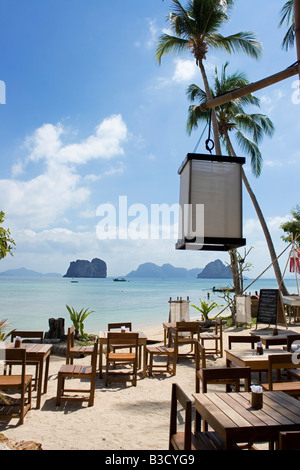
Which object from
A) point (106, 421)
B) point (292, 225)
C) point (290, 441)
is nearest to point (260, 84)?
point (290, 441)

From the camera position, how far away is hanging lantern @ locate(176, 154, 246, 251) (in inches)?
75.5

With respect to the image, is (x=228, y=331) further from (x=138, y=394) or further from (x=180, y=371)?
(x=138, y=394)

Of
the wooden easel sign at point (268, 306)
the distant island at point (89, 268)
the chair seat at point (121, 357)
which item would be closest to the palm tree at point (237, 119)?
the wooden easel sign at point (268, 306)

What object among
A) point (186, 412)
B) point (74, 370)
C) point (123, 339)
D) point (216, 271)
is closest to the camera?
point (186, 412)

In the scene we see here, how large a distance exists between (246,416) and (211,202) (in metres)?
1.58

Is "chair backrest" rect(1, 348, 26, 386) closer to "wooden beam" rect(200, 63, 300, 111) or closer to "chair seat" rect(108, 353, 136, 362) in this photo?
"chair seat" rect(108, 353, 136, 362)

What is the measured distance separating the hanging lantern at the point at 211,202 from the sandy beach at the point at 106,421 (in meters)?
2.39

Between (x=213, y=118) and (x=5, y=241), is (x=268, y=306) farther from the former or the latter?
(x=5, y=241)

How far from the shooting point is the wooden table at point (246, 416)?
235 cm

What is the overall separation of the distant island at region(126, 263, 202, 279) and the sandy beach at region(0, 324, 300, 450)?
6221 inches

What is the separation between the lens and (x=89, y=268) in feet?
416

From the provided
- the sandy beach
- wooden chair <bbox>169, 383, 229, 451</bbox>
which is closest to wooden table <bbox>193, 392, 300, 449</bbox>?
wooden chair <bbox>169, 383, 229, 451</bbox>

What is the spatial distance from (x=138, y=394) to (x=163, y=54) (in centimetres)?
1345
